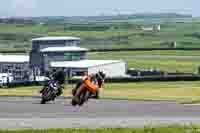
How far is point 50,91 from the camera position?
26.8 meters

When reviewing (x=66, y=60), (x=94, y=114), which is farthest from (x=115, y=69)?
(x=94, y=114)

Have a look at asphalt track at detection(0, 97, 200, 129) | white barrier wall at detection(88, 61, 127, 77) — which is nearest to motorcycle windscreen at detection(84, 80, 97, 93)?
asphalt track at detection(0, 97, 200, 129)

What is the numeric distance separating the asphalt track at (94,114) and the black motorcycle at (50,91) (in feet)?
0.95

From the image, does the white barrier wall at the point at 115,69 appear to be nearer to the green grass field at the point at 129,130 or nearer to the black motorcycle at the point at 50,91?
the black motorcycle at the point at 50,91

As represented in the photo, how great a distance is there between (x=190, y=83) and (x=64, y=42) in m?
47.9

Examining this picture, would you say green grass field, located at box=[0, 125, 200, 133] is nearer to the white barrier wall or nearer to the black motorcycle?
the black motorcycle

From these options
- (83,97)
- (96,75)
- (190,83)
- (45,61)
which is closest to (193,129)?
(96,75)

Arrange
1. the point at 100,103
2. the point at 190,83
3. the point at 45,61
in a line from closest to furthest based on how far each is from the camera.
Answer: the point at 100,103 → the point at 190,83 → the point at 45,61

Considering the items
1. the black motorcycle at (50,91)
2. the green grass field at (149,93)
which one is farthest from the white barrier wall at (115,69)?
the black motorcycle at (50,91)

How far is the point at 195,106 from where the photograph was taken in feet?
85.0

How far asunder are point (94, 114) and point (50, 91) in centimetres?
484

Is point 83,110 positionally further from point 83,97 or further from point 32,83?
point 32,83

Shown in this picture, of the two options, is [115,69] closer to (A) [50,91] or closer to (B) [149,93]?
(B) [149,93]

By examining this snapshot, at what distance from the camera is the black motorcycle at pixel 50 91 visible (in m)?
26.3
